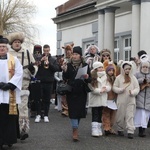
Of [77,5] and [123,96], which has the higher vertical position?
[77,5]

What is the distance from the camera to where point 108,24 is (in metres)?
25.8

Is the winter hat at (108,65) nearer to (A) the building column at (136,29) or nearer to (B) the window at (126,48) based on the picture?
(A) the building column at (136,29)

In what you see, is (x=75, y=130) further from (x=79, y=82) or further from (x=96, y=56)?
(x=96, y=56)

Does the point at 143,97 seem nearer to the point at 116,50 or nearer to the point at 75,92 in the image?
the point at 75,92

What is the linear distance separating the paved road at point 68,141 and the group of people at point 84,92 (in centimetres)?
22

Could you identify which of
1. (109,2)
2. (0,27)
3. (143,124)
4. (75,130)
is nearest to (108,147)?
(75,130)

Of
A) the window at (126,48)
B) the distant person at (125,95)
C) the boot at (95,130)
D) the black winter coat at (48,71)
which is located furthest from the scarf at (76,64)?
the window at (126,48)

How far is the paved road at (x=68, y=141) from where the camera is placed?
9.20 m

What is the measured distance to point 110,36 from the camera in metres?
25.8

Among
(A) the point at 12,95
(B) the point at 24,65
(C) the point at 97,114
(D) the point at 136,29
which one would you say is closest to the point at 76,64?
(B) the point at 24,65

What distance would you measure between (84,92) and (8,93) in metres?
1.84

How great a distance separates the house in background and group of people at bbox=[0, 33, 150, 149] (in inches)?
389

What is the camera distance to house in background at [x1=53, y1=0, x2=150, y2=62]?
71.4 ft

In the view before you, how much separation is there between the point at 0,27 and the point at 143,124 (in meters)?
39.1
